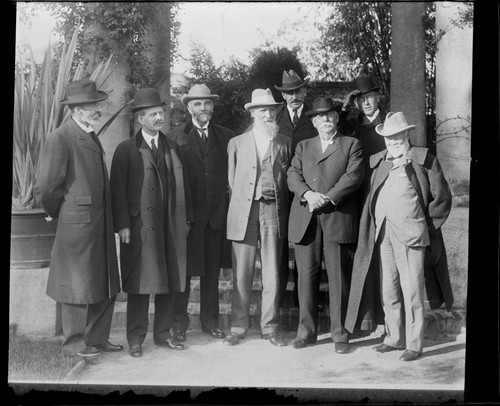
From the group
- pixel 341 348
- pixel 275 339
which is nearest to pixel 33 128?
pixel 275 339

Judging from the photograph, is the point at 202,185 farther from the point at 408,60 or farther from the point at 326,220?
the point at 408,60

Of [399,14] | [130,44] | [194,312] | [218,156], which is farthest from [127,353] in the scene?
[399,14]

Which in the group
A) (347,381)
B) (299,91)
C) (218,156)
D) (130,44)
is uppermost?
(130,44)

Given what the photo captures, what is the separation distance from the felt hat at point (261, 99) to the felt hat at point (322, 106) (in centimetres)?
37

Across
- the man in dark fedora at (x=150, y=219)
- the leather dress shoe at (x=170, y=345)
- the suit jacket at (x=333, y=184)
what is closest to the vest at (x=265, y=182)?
the suit jacket at (x=333, y=184)

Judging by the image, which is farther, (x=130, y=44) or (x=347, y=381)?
(x=130, y=44)

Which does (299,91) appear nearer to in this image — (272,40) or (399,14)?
(272,40)

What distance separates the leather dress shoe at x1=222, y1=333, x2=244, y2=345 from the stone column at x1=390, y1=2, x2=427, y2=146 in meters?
2.58

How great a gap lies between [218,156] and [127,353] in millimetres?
2023

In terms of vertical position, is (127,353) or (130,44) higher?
(130,44)

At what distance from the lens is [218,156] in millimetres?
6773

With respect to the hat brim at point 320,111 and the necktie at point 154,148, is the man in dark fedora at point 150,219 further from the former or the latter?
the hat brim at point 320,111

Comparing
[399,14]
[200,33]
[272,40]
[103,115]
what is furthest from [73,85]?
[399,14]

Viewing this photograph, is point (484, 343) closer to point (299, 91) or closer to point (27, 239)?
point (299, 91)
